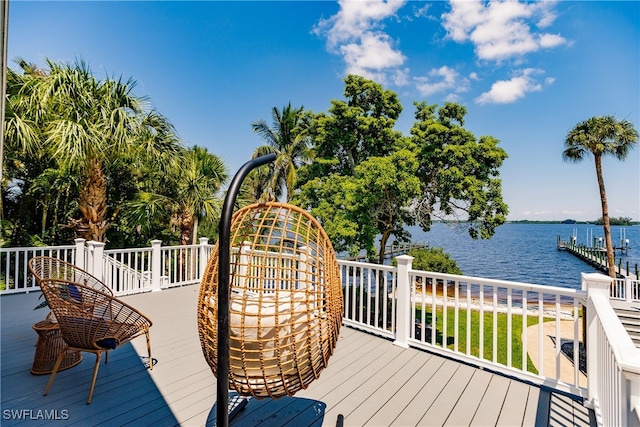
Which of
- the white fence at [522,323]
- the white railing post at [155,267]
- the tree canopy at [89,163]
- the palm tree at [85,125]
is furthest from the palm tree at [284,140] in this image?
the white railing post at [155,267]

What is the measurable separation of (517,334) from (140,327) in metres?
12.6

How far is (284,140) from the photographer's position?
1552 centimetres

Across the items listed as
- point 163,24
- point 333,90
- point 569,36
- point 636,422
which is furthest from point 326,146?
point 636,422

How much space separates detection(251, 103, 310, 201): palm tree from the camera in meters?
14.3

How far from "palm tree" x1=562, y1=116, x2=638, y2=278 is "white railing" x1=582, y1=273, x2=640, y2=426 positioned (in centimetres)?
1489

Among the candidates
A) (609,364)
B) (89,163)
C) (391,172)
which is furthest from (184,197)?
(609,364)

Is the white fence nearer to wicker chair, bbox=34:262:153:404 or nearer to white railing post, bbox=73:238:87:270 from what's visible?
white railing post, bbox=73:238:87:270

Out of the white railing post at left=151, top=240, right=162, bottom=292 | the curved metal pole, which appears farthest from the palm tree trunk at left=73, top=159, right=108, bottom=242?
the curved metal pole

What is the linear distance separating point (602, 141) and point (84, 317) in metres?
18.1

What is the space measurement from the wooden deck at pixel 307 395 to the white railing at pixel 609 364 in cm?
36

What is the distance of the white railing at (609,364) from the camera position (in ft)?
4.18

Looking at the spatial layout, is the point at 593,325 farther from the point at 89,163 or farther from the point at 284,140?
the point at 284,140

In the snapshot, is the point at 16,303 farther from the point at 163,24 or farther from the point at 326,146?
the point at 326,146

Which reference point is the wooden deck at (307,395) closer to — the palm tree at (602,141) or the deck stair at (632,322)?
the deck stair at (632,322)
